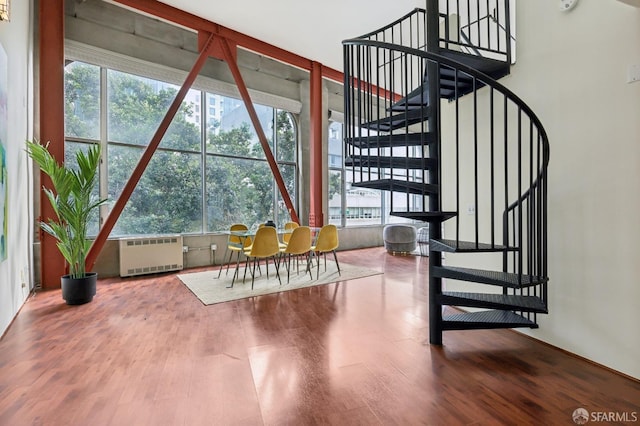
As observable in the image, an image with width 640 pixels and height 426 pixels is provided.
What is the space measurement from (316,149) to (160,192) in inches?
123

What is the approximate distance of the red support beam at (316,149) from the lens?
6152 millimetres

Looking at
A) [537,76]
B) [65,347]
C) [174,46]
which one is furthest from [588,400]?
[174,46]

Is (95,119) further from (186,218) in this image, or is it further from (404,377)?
(404,377)

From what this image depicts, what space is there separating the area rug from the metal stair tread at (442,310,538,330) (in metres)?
2.17

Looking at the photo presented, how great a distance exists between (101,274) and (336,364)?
14.2 ft

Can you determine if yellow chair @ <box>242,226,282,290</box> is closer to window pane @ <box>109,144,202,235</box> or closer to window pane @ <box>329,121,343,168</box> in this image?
window pane @ <box>109,144,202,235</box>

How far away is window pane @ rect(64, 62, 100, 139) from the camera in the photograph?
4.33 metres

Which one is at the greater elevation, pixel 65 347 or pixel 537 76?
pixel 537 76

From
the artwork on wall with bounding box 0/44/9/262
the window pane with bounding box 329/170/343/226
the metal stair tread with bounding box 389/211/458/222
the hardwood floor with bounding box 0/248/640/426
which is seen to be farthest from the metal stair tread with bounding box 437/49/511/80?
the window pane with bounding box 329/170/343/226

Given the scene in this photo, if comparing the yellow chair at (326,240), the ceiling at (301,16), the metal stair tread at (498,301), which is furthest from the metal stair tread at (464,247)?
the ceiling at (301,16)

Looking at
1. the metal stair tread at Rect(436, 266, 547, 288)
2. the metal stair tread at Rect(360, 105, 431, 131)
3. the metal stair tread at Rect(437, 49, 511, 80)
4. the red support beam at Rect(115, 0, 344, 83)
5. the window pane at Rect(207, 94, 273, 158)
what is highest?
the red support beam at Rect(115, 0, 344, 83)

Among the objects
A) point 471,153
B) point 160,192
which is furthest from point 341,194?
point 471,153

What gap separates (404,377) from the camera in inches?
74.2

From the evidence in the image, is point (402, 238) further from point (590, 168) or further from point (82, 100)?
point (82, 100)
